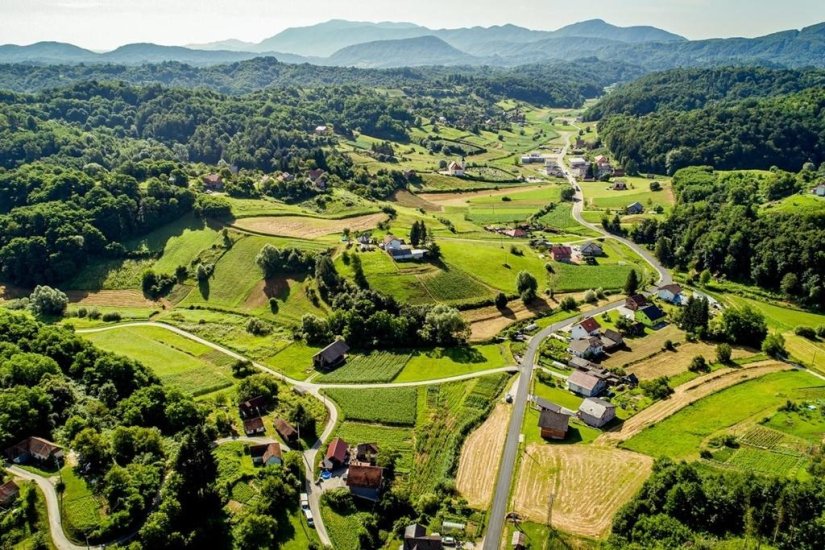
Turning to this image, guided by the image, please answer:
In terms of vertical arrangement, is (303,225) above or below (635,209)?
below

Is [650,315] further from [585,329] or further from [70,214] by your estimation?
[70,214]

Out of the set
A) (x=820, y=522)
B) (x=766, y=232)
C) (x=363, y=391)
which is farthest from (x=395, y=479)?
(x=766, y=232)

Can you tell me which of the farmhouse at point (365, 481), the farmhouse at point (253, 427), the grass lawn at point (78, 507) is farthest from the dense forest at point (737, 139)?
the grass lawn at point (78, 507)

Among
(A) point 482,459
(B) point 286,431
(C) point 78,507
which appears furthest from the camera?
(B) point 286,431

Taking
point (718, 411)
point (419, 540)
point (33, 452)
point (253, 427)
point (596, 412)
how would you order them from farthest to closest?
point (718, 411) → point (596, 412) → point (253, 427) → point (33, 452) → point (419, 540)

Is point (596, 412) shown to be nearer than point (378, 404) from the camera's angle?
Yes

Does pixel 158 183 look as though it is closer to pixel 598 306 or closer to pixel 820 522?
pixel 598 306

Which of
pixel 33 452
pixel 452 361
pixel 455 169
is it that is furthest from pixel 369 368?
pixel 455 169

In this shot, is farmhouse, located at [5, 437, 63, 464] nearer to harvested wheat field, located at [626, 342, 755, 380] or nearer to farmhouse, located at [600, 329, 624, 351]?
harvested wheat field, located at [626, 342, 755, 380]
